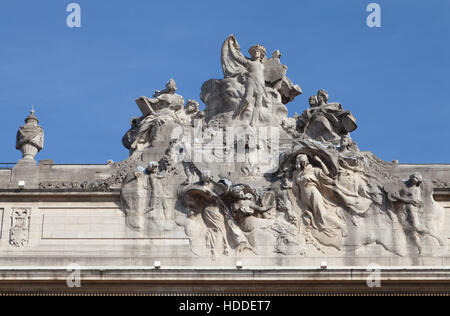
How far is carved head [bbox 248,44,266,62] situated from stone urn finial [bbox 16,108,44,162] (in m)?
5.73

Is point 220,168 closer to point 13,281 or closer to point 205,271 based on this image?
point 205,271

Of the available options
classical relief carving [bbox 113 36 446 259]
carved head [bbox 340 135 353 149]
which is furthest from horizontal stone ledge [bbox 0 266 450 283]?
carved head [bbox 340 135 353 149]

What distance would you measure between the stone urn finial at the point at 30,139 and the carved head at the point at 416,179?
9.12 meters

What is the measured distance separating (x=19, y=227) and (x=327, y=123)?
7952 millimetres

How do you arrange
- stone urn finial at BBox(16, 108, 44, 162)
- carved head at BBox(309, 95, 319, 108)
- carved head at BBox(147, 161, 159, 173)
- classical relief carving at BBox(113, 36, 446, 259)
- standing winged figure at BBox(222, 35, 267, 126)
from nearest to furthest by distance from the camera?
1. classical relief carving at BBox(113, 36, 446, 259)
2. carved head at BBox(147, 161, 159, 173)
3. stone urn finial at BBox(16, 108, 44, 162)
4. standing winged figure at BBox(222, 35, 267, 126)
5. carved head at BBox(309, 95, 319, 108)

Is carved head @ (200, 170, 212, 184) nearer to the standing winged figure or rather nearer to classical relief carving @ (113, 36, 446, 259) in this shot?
classical relief carving @ (113, 36, 446, 259)

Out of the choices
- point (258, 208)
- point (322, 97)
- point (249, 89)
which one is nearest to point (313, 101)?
point (322, 97)

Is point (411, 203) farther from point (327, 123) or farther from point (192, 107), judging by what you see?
point (192, 107)

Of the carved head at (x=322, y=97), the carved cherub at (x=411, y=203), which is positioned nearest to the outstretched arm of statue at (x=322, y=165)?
the carved cherub at (x=411, y=203)

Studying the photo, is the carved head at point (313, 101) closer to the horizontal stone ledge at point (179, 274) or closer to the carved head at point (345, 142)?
the carved head at point (345, 142)

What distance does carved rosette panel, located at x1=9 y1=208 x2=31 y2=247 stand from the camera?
2797cm

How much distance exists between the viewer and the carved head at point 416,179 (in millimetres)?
28328

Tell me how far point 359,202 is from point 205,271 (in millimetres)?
4168
